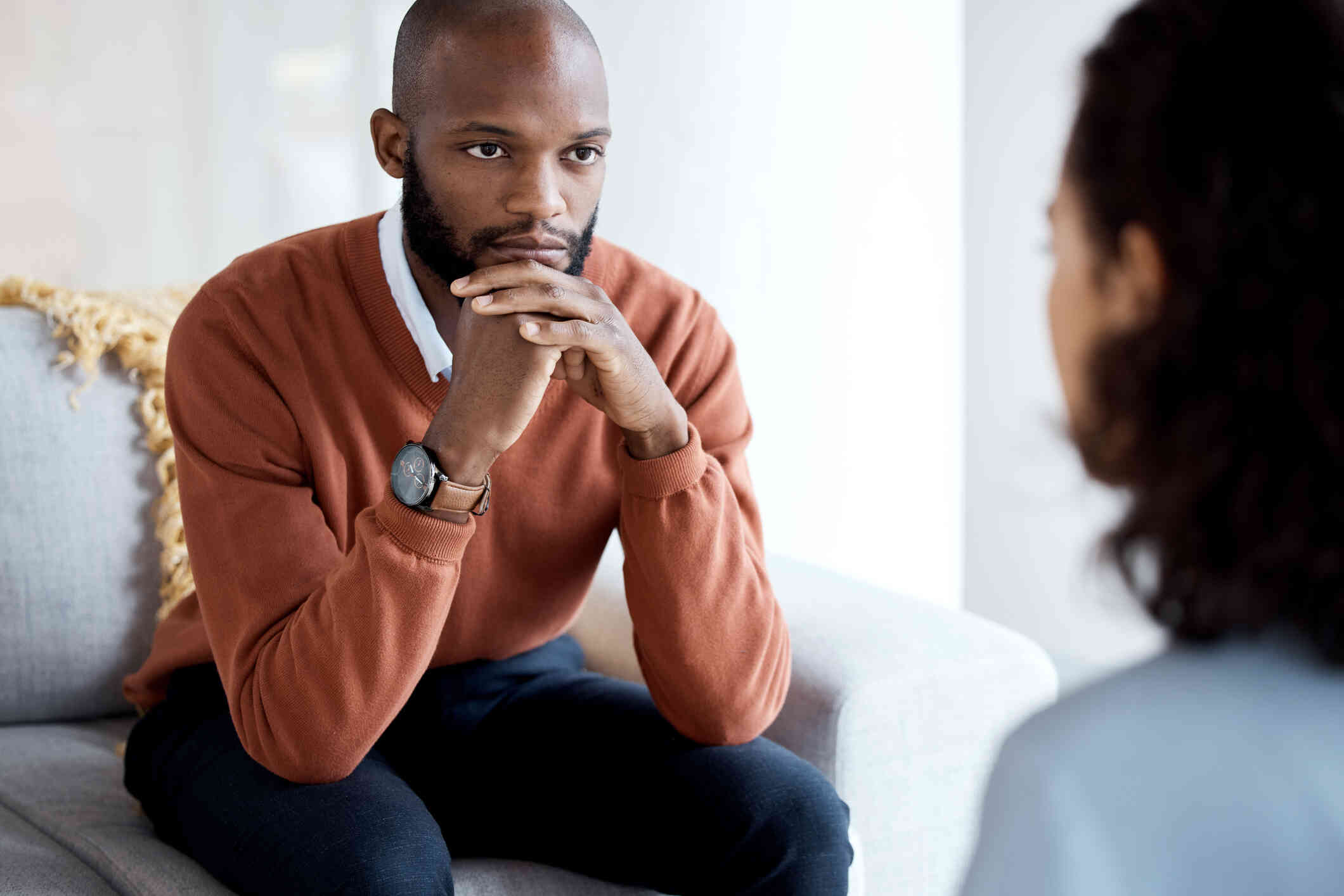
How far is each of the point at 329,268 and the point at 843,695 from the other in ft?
2.26

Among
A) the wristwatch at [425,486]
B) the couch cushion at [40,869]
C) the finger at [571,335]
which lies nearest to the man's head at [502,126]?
the finger at [571,335]

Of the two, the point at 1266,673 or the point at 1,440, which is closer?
the point at 1266,673

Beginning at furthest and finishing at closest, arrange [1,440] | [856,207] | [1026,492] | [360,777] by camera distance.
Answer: [1026,492] < [856,207] < [1,440] < [360,777]

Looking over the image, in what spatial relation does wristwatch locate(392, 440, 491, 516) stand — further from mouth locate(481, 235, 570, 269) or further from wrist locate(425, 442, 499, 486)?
mouth locate(481, 235, 570, 269)

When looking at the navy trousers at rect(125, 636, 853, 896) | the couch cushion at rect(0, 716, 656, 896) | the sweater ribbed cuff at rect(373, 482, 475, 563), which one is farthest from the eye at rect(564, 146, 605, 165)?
the couch cushion at rect(0, 716, 656, 896)

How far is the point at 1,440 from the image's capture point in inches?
58.9

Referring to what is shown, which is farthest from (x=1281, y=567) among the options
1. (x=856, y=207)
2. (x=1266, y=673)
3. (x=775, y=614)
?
(x=856, y=207)

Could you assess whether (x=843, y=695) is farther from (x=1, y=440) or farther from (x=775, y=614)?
(x=1, y=440)

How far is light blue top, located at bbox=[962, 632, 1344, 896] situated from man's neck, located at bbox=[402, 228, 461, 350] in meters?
0.89

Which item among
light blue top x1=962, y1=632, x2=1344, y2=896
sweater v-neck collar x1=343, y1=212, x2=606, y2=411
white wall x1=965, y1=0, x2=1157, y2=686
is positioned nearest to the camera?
light blue top x1=962, y1=632, x2=1344, y2=896

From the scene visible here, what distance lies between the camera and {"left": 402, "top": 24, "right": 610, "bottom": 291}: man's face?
113 cm

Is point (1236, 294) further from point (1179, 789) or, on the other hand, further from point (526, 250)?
point (526, 250)

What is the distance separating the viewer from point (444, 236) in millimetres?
1212

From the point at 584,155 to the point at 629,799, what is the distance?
2.00 feet
